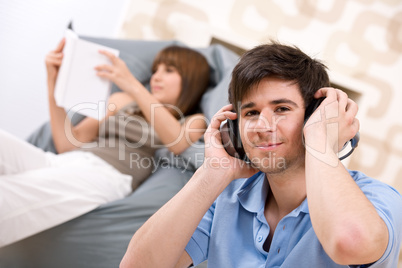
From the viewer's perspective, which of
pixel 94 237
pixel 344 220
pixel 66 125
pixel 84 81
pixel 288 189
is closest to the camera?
pixel 344 220

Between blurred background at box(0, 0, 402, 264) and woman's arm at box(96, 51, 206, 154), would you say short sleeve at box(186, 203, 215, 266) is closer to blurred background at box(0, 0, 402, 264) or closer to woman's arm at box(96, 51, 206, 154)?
woman's arm at box(96, 51, 206, 154)

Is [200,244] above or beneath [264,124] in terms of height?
beneath

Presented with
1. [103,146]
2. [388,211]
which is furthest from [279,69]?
[103,146]

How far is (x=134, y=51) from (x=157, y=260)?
1.32 m

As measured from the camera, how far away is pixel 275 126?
29.3 inches

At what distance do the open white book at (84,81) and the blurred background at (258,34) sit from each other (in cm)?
88

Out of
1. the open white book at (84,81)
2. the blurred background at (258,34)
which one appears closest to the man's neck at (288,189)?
the open white book at (84,81)

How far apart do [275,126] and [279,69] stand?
0.12 meters

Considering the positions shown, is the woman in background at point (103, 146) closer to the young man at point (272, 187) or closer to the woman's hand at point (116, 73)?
the woman's hand at point (116, 73)

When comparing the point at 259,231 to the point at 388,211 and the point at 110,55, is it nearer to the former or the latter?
the point at 388,211

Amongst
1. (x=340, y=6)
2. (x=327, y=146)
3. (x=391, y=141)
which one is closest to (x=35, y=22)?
(x=340, y=6)

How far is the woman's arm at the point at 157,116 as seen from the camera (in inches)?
55.4

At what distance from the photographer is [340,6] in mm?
2283

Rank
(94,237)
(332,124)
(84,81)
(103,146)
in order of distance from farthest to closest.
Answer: (103,146) < (84,81) < (94,237) < (332,124)
